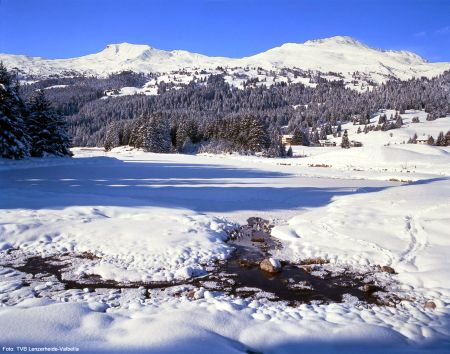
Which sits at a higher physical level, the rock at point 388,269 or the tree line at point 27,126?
the tree line at point 27,126

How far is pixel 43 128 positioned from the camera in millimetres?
37250

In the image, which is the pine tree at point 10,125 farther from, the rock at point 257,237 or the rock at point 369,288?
the rock at point 369,288

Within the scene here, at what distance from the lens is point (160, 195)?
19.0 m

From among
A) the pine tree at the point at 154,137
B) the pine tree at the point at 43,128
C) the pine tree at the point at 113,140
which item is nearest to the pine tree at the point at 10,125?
the pine tree at the point at 43,128

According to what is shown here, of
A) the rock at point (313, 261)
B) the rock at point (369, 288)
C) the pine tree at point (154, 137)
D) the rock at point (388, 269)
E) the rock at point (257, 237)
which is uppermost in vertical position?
the pine tree at point (154, 137)

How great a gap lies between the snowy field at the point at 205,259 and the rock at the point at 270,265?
877 millimetres

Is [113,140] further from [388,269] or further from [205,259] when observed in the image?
[388,269]

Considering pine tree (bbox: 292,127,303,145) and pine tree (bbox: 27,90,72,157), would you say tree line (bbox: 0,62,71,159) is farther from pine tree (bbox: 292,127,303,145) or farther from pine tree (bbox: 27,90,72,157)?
pine tree (bbox: 292,127,303,145)

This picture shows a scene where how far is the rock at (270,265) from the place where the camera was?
9.44m

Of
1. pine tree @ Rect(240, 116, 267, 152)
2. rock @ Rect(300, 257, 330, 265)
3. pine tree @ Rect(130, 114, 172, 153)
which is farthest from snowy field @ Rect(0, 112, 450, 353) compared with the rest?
pine tree @ Rect(130, 114, 172, 153)

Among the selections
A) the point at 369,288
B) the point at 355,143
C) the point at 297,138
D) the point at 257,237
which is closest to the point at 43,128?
the point at 257,237

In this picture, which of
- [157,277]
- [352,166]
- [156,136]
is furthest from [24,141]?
[156,136]

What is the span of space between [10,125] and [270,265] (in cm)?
2881

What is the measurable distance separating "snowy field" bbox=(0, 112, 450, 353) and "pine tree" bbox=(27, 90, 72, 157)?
51.5ft
